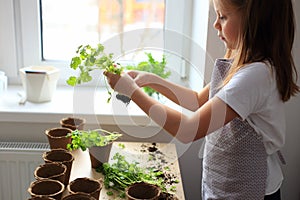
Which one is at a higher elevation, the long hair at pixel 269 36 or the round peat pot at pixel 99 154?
the long hair at pixel 269 36

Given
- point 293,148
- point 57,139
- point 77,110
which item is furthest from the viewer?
point 293,148

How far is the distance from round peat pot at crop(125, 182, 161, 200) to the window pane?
78 cm

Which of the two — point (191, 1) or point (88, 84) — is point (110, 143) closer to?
point (88, 84)

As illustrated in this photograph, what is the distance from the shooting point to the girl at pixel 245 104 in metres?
0.96

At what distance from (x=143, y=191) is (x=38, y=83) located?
74 centimetres

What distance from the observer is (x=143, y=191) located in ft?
3.47

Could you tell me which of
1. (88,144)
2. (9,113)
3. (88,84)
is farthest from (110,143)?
(9,113)

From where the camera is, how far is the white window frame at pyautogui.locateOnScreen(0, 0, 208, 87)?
5.50ft

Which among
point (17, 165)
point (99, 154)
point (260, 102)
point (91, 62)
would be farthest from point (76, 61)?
point (17, 165)

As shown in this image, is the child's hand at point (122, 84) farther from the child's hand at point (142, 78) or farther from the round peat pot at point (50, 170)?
the round peat pot at point (50, 170)

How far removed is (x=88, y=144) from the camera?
1216 millimetres

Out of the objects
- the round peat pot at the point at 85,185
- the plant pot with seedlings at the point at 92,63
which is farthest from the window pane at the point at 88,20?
the round peat pot at the point at 85,185

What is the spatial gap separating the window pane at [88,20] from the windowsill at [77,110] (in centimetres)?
25

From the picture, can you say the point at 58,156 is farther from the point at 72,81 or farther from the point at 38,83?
the point at 38,83
